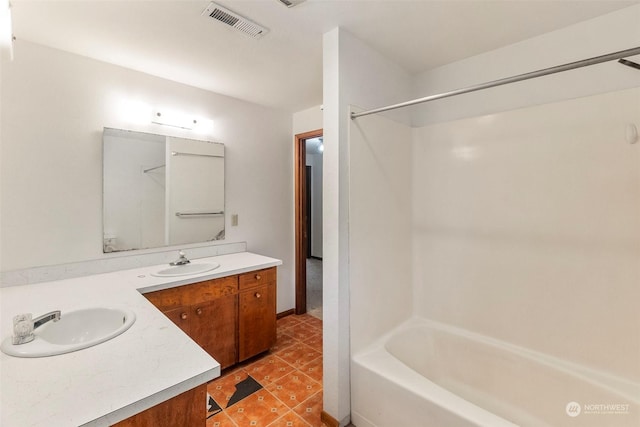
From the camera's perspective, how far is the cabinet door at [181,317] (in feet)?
6.19

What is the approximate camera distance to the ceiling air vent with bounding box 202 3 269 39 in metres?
1.48

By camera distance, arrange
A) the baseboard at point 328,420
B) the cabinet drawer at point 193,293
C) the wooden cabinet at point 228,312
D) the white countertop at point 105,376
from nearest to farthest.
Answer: the white countertop at point 105,376 → the baseboard at point 328,420 → the cabinet drawer at point 193,293 → the wooden cabinet at point 228,312

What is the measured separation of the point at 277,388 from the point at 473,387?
135 centimetres

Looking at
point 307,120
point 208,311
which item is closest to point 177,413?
point 208,311

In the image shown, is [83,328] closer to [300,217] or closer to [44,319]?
[44,319]

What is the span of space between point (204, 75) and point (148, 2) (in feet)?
2.76

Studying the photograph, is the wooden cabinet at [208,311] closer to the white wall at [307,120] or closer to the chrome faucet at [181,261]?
the chrome faucet at [181,261]

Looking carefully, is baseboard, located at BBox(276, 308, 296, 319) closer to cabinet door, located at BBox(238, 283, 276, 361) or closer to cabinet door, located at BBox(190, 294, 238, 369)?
cabinet door, located at BBox(238, 283, 276, 361)

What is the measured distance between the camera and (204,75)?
2.27 metres

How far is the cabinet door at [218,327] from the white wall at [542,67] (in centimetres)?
221

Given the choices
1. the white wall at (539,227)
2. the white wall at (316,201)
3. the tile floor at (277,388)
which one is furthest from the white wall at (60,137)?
the white wall at (316,201)

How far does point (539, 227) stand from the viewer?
1.75 metres

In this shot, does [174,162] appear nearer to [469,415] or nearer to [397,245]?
[397,245]

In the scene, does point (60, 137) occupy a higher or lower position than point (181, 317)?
higher
